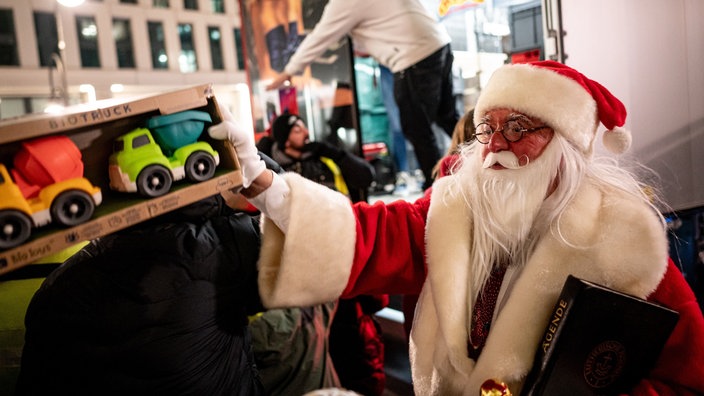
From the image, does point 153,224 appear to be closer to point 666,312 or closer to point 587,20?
point 666,312

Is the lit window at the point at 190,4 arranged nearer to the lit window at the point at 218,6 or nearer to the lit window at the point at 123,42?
the lit window at the point at 218,6

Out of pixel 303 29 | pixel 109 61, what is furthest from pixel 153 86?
pixel 303 29

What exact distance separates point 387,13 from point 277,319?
2190 mm

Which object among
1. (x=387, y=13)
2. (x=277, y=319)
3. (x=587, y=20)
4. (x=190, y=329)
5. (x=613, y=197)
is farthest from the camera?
(x=387, y=13)

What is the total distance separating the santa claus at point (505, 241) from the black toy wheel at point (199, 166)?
0.06 meters

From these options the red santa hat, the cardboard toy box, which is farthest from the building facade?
the red santa hat

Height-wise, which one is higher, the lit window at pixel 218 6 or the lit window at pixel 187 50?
the lit window at pixel 218 6

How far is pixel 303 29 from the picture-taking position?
3.82 meters

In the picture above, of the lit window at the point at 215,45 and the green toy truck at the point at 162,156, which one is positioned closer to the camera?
the green toy truck at the point at 162,156

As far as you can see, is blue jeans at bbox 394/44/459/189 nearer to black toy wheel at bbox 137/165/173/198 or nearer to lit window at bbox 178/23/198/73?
black toy wheel at bbox 137/165/173/198

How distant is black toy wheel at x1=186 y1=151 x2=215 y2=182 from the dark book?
0.85 m

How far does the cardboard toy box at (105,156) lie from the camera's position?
0.87m

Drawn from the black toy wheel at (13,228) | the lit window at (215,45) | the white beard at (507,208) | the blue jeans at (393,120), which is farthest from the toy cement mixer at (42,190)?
the lit window at (215,45)

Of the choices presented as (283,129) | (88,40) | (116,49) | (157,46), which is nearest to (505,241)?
(283,129)
